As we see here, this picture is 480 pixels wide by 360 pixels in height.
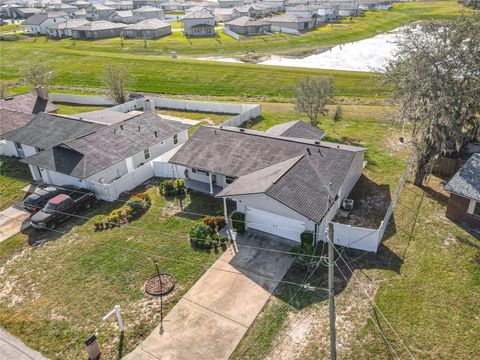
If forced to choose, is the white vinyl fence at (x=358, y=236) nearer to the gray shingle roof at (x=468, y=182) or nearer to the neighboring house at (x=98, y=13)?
the gray shingle roof at (x=468, y=182)

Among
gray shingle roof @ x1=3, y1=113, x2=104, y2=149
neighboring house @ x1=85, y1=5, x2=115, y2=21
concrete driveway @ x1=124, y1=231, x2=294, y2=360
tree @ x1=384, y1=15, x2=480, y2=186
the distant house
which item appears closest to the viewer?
concrete driveway @ x1=124, y1=231, x2=294, y2=360

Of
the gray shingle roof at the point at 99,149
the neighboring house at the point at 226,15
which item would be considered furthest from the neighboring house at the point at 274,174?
the neighboring house at the point at 226,15

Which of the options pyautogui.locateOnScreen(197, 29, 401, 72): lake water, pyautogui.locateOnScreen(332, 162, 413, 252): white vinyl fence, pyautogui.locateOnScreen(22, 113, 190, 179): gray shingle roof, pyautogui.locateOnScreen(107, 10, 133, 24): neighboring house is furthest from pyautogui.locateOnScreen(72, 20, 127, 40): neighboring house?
pyautogui.locateOnScreen(332, 162, 413, 252): white vinyl fence

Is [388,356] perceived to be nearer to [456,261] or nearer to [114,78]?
[456,261]

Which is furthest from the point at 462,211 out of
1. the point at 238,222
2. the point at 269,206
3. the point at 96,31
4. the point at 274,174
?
the point at 96,31

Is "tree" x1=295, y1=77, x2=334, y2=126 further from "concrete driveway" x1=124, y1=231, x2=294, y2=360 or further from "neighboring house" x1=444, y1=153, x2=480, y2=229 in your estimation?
"concrete driveway" x1=124, y1=231, x2=294, y2=360

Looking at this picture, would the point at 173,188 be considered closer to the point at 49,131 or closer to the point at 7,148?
the point at 49,131
